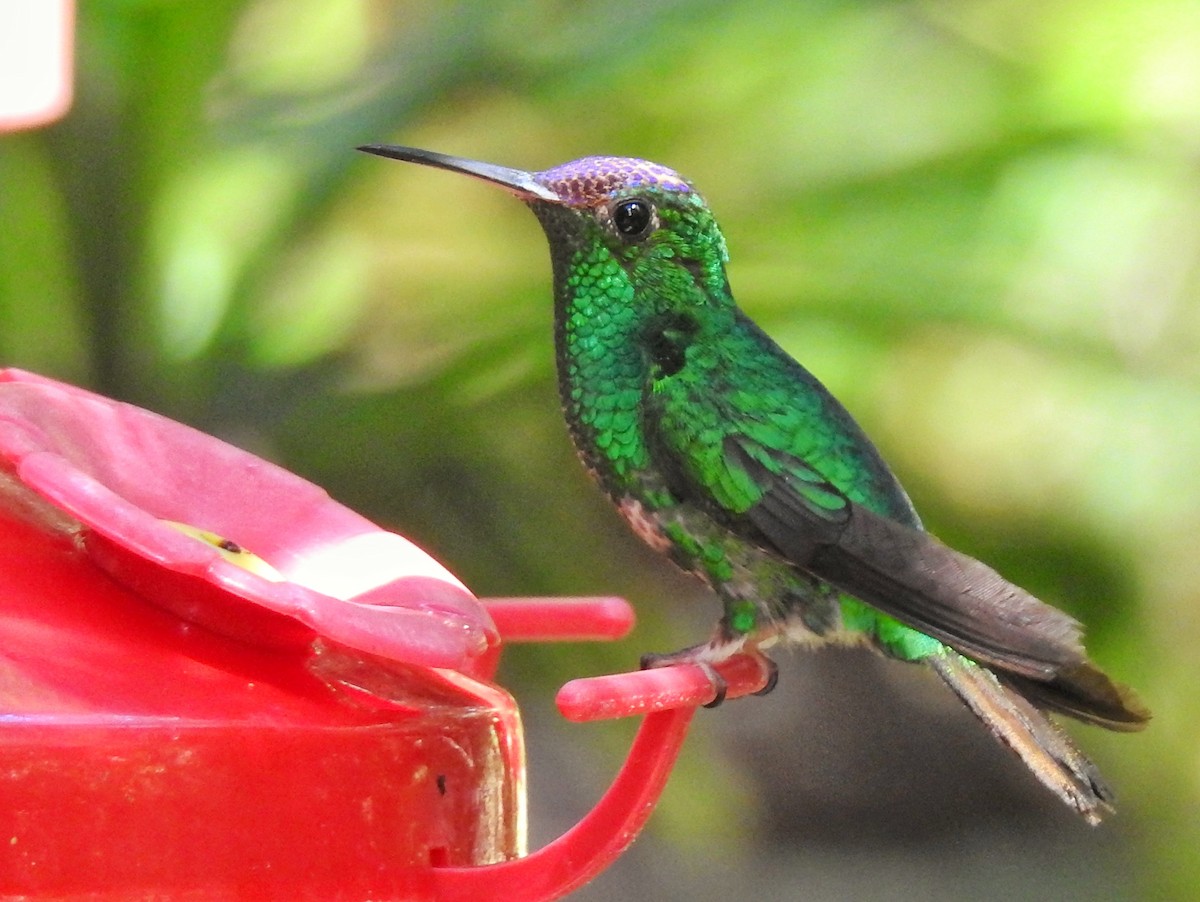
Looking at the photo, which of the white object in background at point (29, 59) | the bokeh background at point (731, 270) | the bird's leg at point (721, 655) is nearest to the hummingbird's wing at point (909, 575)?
the bird's leg at point (721, 655)

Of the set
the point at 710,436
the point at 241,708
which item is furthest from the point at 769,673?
the point at 241,708

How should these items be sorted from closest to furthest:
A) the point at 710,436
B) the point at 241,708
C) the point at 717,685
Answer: the point at 241,708 → the point at 717,685 → the point at 710,436

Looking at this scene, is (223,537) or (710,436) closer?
(223,537)

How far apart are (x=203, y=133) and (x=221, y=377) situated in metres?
0.46

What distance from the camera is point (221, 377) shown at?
2.63 meters

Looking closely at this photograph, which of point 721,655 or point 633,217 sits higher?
point 633,217

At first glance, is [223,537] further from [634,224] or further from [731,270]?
[731,270]

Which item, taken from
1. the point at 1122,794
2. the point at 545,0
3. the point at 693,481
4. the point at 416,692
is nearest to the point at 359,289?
the point at 545,0

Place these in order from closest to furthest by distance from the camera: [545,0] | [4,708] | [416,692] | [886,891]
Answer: [4,708] → [416,692] → [545,0] → [886,891]

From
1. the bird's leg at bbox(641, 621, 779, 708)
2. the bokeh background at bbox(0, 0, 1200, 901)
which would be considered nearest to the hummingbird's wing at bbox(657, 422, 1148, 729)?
the bird's leg at bbox(641, 621, 779, 708)

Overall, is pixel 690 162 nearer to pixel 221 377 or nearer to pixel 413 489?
pixel 413 489

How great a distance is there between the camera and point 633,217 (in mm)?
1754

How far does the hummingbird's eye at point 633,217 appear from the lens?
1745 mm

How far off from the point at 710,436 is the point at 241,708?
85 centimetres
